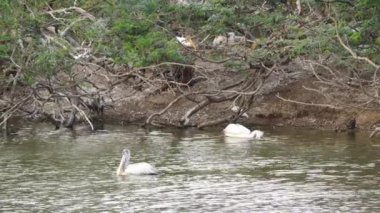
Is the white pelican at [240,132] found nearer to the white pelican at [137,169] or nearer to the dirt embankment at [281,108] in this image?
the dirt embankment at [281,108]

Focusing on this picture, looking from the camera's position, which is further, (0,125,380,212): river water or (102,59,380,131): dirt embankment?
(102,59,380,131): dirt embankment

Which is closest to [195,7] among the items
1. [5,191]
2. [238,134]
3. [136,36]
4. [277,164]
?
Result: [136,36]

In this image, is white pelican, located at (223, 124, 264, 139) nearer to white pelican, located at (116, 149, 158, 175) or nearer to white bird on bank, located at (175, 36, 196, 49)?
white bird on bank, located at (175, 36, 196, 49)

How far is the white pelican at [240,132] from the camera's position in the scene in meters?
18.8

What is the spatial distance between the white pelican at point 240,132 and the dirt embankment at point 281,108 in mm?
935

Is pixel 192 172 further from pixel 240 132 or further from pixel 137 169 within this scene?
pixel 240 132

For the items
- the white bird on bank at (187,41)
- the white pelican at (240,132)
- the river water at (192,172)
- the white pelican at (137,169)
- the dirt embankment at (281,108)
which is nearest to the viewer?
the river water at (192,172)

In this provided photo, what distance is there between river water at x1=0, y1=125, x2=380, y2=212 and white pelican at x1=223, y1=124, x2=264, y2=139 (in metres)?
0.27

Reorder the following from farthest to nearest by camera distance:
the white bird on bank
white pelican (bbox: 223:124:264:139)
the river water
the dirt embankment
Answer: the white bird on bank < the dirt embankment < white pelican (bbox: 223:124:264:139) < the river water

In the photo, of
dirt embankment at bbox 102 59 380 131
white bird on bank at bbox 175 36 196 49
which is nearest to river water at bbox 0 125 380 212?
dirt embankment at bbox 102 59 380 131

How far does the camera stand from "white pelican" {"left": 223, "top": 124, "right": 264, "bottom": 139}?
18750mm

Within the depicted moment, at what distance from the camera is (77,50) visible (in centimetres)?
1994

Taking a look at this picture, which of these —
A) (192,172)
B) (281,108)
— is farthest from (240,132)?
(192,172)

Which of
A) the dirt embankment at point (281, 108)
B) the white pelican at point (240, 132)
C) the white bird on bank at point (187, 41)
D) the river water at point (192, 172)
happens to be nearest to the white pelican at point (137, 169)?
the river water at point (192, 172)
